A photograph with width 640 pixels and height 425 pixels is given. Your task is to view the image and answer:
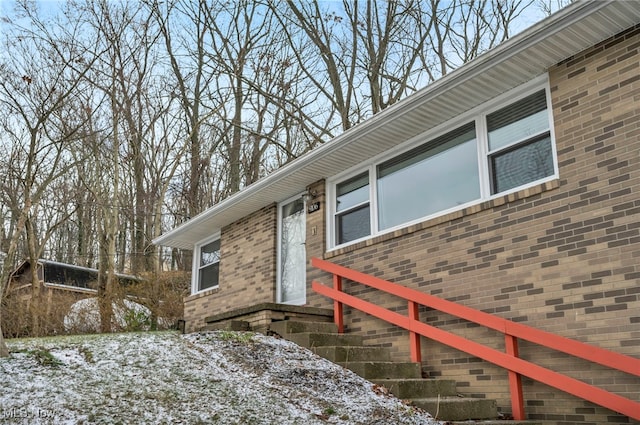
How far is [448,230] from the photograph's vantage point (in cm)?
657

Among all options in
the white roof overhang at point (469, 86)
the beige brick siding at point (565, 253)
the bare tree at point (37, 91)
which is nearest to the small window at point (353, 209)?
the white roof overhang at point (469, 86)

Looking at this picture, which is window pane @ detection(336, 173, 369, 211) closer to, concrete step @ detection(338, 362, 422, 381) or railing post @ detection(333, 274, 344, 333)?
railing post @ detection(333, 274, 344, 333)

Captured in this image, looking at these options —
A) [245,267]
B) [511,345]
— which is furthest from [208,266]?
[511,345]

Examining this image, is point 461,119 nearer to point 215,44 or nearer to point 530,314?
point 530,314

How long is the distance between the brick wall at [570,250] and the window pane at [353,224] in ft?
5.45

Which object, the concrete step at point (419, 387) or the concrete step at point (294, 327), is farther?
the concrete step at point (294, 327)

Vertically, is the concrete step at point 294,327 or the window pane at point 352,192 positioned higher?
the window pane at point 352,192

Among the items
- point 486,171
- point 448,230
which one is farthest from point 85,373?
point 486,171

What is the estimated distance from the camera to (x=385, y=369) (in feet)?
19.4

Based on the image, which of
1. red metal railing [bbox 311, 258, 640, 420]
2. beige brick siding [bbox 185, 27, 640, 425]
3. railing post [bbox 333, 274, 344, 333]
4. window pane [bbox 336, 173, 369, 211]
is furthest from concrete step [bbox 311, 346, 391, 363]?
window pane [bbox 336, 173, 369, 211]

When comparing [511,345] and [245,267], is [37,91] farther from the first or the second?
[511,345]

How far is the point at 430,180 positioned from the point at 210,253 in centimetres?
696

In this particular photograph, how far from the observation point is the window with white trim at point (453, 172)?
5973 millimetres

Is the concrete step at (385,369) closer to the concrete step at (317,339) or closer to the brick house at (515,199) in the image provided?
the brick house at (515,199)
